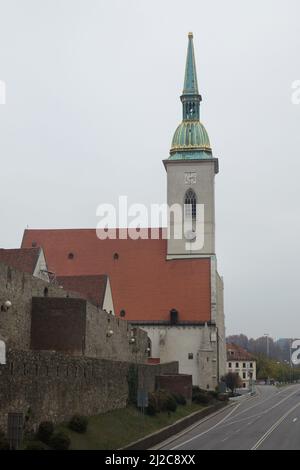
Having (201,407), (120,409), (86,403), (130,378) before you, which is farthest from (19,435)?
(201,407)

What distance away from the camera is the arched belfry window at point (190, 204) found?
73.8 m

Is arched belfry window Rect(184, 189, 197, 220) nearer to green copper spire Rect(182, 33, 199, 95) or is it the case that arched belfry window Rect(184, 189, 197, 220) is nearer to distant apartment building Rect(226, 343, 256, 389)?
green copper spire Rect(182, 33, 199, 95)

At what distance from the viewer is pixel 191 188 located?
74.5 m

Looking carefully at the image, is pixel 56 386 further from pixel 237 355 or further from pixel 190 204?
pixel 237 355

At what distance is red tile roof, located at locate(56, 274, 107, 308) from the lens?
54.0 meters

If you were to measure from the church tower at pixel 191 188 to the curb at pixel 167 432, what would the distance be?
21535 mm

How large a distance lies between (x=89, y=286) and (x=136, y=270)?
18.7 meters

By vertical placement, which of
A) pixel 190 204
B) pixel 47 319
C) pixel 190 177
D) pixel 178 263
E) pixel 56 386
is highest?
pixel 190 177

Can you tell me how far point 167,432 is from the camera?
37.5 meters

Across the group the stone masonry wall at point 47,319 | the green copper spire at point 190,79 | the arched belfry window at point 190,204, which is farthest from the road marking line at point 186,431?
the green copper spire at point 190,79

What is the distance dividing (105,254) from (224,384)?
17251 millimetres

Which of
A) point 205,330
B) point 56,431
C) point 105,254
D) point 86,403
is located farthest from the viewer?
point 105,254

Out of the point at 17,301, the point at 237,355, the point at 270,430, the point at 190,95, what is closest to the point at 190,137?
the point at 190,95
